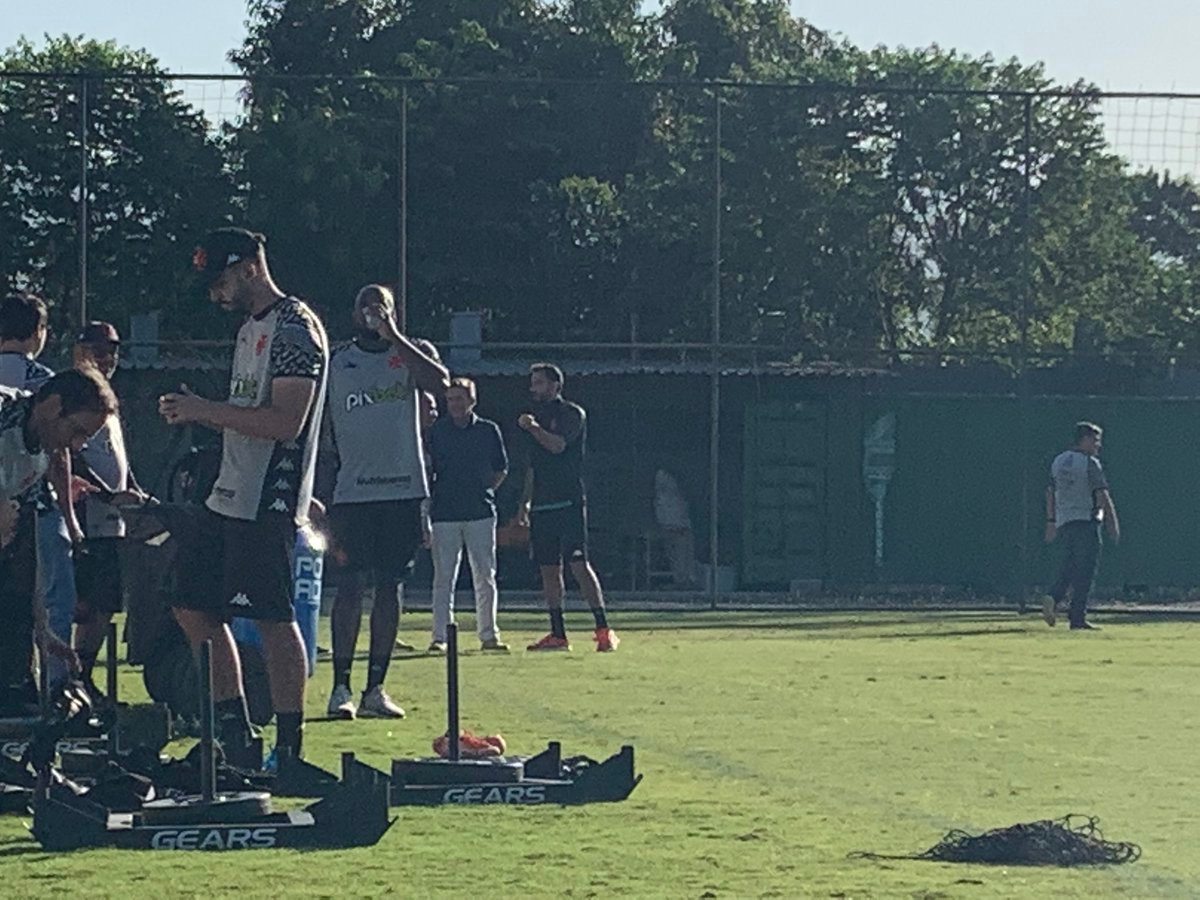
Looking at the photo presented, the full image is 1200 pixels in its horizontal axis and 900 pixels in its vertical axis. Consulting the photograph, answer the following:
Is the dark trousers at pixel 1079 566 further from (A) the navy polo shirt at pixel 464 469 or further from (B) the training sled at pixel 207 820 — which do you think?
(B) the training sled at pixel 207 820

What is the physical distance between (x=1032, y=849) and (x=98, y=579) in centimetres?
524

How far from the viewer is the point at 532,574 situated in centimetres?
2995

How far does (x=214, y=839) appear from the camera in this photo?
7477 millimetres

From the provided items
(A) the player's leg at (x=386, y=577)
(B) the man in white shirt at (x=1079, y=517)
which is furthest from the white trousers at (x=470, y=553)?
(B) the man in white shirt at (x=1079, y=517)

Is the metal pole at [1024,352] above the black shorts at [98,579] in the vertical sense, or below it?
above

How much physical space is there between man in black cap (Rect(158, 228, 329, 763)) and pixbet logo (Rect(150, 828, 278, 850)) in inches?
43.8

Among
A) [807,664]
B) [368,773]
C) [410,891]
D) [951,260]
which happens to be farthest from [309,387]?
[951,260]

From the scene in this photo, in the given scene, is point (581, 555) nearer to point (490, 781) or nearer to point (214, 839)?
point (490, 781)

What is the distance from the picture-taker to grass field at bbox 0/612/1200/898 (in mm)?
6926

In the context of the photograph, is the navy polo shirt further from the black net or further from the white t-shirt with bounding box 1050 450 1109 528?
the black net

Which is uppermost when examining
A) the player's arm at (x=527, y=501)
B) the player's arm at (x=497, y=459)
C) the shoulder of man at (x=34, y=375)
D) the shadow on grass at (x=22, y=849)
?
the shoulder of man at (x=34, y=375)

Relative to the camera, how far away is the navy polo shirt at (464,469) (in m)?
16.5

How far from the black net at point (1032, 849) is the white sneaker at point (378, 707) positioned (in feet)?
15.1

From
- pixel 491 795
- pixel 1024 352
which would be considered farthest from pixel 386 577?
pixel 1024 352
